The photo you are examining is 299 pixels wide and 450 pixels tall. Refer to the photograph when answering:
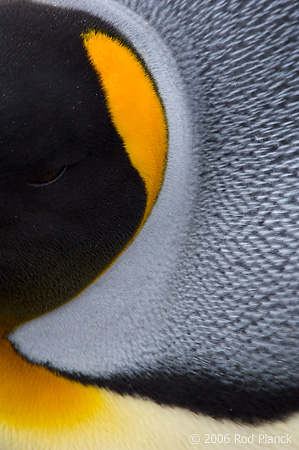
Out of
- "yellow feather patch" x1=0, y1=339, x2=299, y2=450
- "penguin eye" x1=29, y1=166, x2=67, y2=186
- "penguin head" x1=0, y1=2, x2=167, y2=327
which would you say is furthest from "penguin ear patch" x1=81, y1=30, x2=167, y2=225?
"yellow feather patch" x1=0, y1=339, x2=299, y2=450

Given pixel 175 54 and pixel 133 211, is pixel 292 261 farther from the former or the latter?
pixel 175 54

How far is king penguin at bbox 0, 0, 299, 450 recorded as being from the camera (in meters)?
1.05

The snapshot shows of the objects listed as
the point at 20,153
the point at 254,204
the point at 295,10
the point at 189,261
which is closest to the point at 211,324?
the point at 189,261

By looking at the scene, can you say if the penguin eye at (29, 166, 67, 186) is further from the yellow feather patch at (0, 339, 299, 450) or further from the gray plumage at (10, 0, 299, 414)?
the yellow feather patch at (0, 339, 299, 450)

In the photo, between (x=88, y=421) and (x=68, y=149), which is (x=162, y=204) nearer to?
(x=68, y=149)

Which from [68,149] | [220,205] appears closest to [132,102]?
[68,149]

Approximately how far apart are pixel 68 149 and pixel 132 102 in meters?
0.15

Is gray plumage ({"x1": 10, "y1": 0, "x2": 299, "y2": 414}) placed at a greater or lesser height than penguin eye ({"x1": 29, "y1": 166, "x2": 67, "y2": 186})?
lesser

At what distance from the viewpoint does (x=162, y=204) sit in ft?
3.91

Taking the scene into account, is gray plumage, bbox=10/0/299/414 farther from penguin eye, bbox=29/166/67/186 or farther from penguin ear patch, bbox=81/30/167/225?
penguin eye, bbox=29/166/67/186

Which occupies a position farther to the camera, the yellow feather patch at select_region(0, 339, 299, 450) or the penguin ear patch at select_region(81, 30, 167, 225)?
the yellow feather patch at select_region(0, 339, 299, 450)

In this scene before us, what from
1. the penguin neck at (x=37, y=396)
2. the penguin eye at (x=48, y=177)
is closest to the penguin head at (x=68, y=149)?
the penguin eye at (x=48, y=177)

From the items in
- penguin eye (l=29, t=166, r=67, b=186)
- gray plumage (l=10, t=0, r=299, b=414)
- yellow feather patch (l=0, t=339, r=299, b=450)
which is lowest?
yellow feather patch (l=0, t=339, r=299, b=450)

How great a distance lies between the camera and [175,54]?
3.78ft
